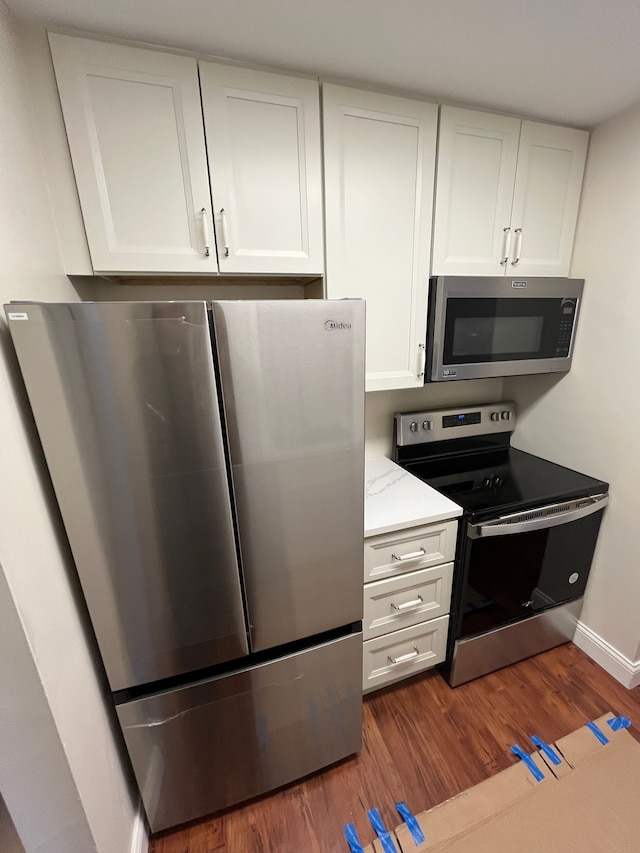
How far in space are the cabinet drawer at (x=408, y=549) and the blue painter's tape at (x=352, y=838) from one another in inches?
30.3

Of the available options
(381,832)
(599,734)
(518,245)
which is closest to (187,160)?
(518,245)

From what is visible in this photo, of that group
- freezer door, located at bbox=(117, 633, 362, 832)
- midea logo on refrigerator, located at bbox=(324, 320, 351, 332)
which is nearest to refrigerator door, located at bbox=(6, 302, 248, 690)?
freezer door, located at bbox=(117, 633, 362, 832)

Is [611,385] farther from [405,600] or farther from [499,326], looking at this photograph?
→ [405,600]

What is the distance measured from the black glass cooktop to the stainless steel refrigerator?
0.65 metres

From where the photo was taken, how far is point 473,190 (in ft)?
4.65

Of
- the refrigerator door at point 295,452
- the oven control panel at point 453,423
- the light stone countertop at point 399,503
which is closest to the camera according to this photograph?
the refrigerator door at point 295,452

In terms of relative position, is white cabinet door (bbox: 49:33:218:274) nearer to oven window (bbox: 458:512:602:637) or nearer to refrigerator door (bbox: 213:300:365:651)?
refrigerator door (bbox: 213:300:365:651)

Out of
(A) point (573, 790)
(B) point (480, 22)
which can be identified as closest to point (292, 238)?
(B) point (480, 22)

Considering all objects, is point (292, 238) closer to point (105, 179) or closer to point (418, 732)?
point (105, 179)

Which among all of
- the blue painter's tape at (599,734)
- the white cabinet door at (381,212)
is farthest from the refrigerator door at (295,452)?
the blue painter's tape at (599,734)

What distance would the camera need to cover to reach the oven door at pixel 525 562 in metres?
1.46

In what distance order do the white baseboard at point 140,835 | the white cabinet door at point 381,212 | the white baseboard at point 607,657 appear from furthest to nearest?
the white baseboard at point 607,657
the white cabinet door at point 381,212
the white baseboard at point 140,835

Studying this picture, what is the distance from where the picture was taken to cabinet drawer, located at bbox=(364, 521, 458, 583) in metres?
1.35

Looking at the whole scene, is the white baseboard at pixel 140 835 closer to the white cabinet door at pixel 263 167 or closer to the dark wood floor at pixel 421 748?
the dark wood floor at pixel 421 748
